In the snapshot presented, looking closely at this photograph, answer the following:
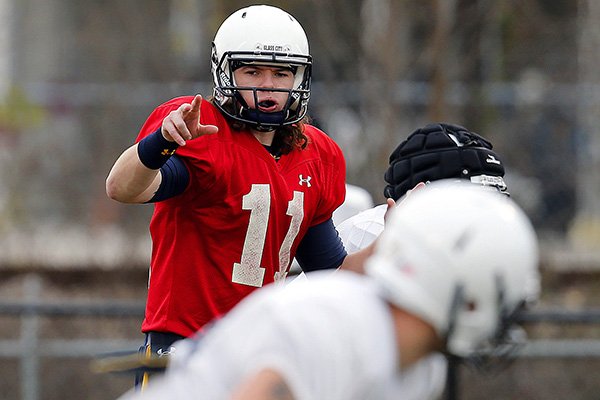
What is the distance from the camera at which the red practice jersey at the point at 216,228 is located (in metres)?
4.24

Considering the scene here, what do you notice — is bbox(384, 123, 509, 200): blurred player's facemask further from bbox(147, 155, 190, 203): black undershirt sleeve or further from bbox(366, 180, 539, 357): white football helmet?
bbox(366, 180, 539, 357): white football helmet

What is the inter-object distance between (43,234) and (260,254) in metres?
5.59

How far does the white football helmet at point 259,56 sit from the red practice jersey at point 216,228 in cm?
9

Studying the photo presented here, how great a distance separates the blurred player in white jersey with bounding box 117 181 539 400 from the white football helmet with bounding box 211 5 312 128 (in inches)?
70.2

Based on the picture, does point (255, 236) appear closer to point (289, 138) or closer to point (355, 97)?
point (289, 138)

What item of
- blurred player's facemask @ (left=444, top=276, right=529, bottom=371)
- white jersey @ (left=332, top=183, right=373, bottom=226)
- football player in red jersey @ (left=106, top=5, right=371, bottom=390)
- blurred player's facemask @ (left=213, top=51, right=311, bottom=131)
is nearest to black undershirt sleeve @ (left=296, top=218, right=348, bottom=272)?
football player in red jersey @ (left=106, top=5, right=371, bottom=390)

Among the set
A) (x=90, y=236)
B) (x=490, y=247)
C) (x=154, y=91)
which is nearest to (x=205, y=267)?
(x=490, y=247)

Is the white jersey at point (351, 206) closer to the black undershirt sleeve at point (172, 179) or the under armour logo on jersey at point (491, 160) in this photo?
the under armour logo on jersey at point (491, 160)

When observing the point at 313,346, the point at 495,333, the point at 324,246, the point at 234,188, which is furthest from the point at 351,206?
the point at 313,346

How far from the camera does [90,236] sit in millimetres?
9609

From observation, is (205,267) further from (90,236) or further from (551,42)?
(551,42)

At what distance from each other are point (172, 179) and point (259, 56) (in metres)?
0.57

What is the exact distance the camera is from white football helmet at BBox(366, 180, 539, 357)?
248 cm

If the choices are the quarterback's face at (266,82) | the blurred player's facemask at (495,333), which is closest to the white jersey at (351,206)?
the quarterback's face at (266,82)
